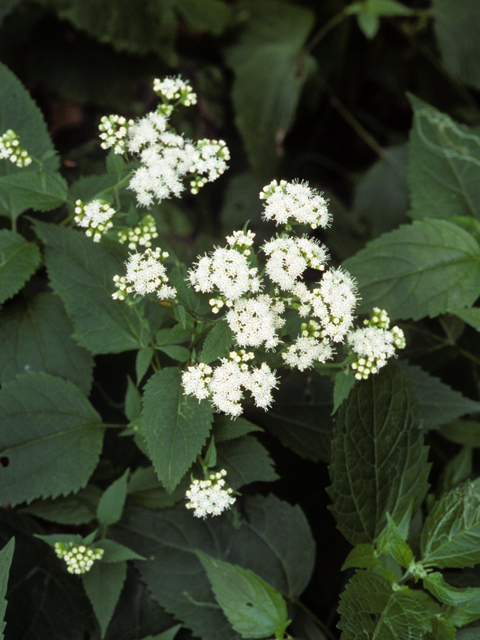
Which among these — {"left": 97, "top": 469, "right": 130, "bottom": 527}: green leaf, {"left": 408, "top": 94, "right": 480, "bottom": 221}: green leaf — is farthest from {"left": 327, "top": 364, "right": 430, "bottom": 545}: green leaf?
{"left": 408, "top": 94, "right": 480, "bottom": 221}: green leaf

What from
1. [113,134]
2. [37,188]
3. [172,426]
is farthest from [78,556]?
[113,134]

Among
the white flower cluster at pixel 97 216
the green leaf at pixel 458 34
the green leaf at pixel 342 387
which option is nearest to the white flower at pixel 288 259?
the green leaf at pixel 342 387

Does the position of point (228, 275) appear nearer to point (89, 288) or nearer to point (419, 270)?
point (89, 288)

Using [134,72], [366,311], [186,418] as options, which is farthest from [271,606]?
[134,72]

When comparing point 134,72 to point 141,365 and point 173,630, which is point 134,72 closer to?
point 141,365

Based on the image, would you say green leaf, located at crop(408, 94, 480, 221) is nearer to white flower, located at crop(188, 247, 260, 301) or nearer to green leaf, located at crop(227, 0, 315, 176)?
green leaf, located at crop(227, 0, 315, 176)

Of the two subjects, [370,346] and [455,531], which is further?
[455,531]

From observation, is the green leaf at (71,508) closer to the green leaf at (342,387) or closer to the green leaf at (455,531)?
the green leaf at (342,387)
